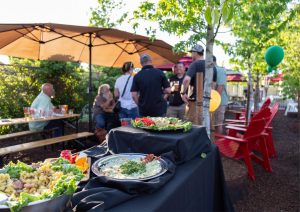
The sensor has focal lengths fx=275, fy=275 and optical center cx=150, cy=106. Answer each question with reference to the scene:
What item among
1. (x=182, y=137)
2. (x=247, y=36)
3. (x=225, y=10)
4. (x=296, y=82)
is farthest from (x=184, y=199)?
(x=296, y=82)

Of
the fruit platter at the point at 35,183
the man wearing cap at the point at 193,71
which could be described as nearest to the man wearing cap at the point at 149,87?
the man wearing cap at the point at 193,71

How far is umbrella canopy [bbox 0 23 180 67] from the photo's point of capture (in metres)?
5.21

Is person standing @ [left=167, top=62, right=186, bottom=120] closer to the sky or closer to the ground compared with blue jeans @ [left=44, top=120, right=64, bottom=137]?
closer to the sky

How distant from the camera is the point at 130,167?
1.66 meters

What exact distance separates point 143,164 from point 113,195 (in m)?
0.50

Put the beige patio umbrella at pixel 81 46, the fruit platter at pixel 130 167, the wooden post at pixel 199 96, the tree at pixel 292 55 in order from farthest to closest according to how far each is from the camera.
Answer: the tree at pixel 292 55, the beige patio umbrella at pixel 81 46, the wooden post at pixel 199 96, the fruit platter at pixel 130 167

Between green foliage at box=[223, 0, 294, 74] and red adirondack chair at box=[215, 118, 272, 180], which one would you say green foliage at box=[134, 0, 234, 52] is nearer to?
green foliage at box=[223, 0, 294, 74]

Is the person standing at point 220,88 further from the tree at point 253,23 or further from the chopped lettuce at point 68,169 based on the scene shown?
the chopped lettuce at point 68,169

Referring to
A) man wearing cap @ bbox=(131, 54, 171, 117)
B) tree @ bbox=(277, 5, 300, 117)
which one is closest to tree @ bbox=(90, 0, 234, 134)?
man wearing cap @ bbox=(131, 54, 171, 117)

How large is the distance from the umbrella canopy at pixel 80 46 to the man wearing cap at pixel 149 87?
84 centimetres

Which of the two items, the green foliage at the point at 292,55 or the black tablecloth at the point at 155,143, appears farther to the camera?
the green foliage at the point at 292,55

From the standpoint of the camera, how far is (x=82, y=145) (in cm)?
557

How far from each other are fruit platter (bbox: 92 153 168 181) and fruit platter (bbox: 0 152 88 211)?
0.47 ft

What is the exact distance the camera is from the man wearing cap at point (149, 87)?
416 centimetres
